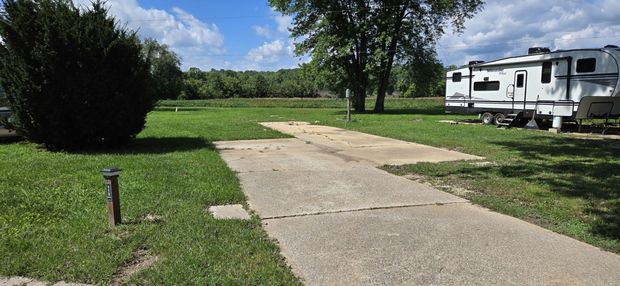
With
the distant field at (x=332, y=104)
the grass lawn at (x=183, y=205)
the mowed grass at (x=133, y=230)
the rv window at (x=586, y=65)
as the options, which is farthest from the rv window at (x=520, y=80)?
the distant field at (x=332, y=104)

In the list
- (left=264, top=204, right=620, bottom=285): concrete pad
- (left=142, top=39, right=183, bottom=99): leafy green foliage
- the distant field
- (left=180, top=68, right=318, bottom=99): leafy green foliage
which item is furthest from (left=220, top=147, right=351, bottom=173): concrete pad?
(left=180, top=68, right=318, bottom=99): leafy green foliage

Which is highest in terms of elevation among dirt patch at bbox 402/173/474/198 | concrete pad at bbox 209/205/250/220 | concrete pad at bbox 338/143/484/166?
concrete pad at bbox 209/205/250/220

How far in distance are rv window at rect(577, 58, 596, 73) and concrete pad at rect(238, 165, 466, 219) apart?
11.3 m

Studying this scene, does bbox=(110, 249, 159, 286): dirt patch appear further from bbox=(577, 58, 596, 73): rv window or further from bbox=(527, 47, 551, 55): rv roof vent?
bbox=(527, 47, 551, 55): rv roof vent

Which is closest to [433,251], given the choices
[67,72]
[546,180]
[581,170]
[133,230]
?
[133,230]

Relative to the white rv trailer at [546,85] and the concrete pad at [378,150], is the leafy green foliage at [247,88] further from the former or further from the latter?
the concrete pad at [378,150]

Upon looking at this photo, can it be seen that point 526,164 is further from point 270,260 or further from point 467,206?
point 270,260

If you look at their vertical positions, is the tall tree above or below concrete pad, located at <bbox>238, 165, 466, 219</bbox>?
above

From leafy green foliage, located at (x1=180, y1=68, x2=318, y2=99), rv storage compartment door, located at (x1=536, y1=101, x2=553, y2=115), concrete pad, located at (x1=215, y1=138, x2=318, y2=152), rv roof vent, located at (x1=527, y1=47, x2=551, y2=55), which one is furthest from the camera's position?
leafy green foliage, located at (x1=180, y1=68, x2=318, y2=99)

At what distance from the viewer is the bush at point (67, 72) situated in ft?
31.8

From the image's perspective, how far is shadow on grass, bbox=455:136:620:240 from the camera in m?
5.52

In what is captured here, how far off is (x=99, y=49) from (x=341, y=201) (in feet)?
23.0

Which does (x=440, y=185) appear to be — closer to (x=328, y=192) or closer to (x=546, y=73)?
(x=328, y=192)

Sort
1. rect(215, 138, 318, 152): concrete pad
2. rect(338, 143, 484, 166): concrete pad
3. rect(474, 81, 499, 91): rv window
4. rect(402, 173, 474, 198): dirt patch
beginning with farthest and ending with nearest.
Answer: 1. rect(474, 81, 499, 91): rv window
2. rect(215, 138, 318, 152): concrete pad
3. rect(338, 143, 484, 166): concrete pad
4. rect(402, 173, 474, 198): dirt patch
